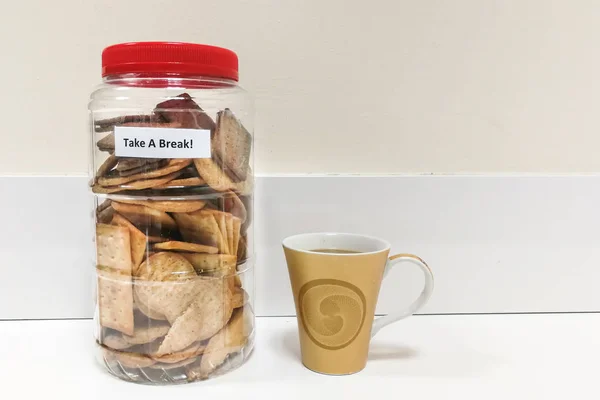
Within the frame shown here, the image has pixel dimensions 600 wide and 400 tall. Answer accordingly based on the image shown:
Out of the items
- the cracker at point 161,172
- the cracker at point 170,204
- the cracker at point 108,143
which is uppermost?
the cracker at point 108,143

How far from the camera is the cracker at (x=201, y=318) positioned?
0.46 metres

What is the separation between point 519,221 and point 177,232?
0.44m

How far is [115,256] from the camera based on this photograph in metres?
0.47

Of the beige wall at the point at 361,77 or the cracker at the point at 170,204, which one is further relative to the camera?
the beige wall at the point at 361,77

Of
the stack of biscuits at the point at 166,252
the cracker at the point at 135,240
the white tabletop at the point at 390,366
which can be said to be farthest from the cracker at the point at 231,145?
the white tabletop at the point at 390,366

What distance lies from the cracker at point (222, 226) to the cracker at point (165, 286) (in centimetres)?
4

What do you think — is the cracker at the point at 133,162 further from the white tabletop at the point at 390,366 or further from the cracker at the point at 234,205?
the white tabletop at the point at 390,366

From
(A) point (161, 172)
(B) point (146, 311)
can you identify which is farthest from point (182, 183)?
(B) point (146, 311)

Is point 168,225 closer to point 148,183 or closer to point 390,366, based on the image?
point 148,183

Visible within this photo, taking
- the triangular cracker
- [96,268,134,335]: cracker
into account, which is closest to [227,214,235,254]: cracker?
the triangular cracker

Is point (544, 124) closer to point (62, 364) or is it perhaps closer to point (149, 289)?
point (149, 289)

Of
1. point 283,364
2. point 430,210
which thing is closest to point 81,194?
point 283,364

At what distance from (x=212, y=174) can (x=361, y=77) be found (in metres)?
0.26

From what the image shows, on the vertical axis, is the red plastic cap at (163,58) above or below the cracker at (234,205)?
above
